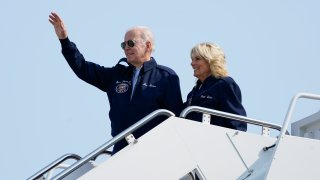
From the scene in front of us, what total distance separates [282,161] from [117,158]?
153 cm

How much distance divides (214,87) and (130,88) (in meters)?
0.93

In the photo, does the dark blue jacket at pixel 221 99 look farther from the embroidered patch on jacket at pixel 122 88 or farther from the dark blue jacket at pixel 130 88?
the embroidered patch on jacket at pixel 122 88

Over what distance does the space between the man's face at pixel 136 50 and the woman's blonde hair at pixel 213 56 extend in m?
0.57

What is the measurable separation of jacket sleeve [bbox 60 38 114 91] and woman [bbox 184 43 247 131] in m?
1.00

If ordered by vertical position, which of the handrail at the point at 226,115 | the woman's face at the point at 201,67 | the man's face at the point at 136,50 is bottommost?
the handrail at the point at 226,115

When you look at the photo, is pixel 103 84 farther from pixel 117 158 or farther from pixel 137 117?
pixel 117 158

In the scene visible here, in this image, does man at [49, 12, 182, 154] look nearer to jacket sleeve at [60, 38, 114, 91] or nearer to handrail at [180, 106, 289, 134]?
jacket sleeve at [60, 38, 114, 91]

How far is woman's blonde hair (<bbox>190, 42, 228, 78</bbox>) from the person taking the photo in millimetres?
8555

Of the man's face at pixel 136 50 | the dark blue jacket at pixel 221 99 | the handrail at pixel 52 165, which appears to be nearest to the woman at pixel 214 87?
the dark blue jacket at pixel 221 99

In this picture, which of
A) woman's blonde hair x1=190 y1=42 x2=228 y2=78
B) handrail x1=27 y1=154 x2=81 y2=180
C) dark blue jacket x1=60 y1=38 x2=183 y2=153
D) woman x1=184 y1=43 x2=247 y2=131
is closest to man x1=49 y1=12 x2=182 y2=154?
dark blue jacket x1=60 y1=38 x2=183 y2=153

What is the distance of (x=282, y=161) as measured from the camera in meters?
7.65

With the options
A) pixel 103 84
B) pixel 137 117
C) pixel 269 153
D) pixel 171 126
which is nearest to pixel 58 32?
pixel 103 84

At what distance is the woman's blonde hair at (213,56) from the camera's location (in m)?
8.55

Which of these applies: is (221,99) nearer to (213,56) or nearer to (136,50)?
(213,56)
